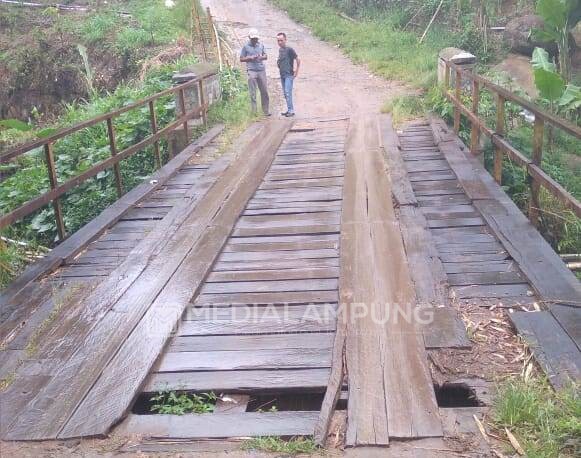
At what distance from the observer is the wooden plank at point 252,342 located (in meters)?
3.97

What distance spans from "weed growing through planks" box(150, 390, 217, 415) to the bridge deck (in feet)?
0.18

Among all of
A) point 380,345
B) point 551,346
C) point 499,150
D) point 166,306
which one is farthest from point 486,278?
point 499,150

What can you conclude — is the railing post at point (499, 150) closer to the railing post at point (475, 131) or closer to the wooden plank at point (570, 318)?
the railing post at point (475, 131)

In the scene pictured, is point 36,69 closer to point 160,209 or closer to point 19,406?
point 160,209

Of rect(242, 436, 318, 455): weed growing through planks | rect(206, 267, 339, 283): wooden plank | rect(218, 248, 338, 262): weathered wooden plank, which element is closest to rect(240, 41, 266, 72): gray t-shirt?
rect(218, 248, 338, 262): weathered wooden plank

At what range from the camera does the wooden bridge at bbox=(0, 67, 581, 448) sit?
11.1 ft

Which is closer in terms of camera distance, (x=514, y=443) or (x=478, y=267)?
(x=514, y=443)

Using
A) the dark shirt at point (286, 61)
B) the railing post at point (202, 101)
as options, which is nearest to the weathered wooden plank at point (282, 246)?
the railing post at point (202, 101)

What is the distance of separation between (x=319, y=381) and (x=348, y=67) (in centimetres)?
1590

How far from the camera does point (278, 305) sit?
452 cm

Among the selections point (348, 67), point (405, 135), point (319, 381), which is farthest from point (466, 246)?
point (348, 67)

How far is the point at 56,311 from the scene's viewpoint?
4555mm

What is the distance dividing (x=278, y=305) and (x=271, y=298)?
0.13 m

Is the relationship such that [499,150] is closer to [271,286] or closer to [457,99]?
[457,99]
